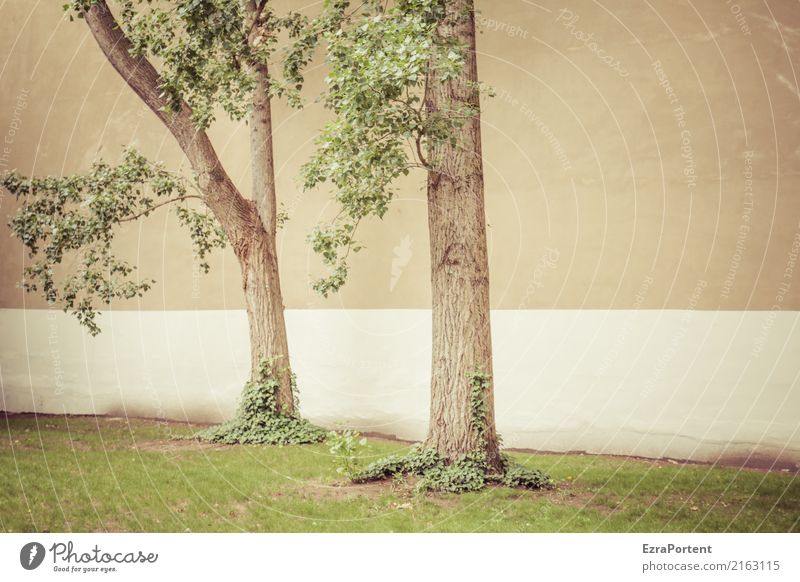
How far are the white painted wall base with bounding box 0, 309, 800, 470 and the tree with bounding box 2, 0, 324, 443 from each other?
878 mm

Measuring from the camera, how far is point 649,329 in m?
7.68

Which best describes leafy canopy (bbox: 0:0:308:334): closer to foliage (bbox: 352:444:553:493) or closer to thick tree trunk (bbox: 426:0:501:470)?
thick tree trunk (bbox: 426:0:501:470)

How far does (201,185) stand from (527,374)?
145 inches

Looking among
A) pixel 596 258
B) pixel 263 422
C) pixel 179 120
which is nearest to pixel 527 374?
pixel 596 258

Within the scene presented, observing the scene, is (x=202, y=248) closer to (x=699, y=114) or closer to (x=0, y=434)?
(x=0, y=434)

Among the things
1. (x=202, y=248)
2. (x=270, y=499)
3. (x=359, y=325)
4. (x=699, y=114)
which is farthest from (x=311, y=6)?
(x=270, y=499)

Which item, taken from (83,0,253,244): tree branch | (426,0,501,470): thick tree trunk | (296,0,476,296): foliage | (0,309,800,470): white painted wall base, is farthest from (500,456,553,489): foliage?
(83,0,253,244): tree branch

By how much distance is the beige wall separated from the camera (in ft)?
23.8

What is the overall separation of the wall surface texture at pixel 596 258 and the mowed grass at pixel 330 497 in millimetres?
651

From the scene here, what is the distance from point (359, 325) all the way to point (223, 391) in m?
2.06

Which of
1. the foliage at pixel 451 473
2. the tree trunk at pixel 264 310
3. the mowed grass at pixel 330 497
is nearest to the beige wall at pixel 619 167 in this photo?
the tree trunk at pixel 264 310
